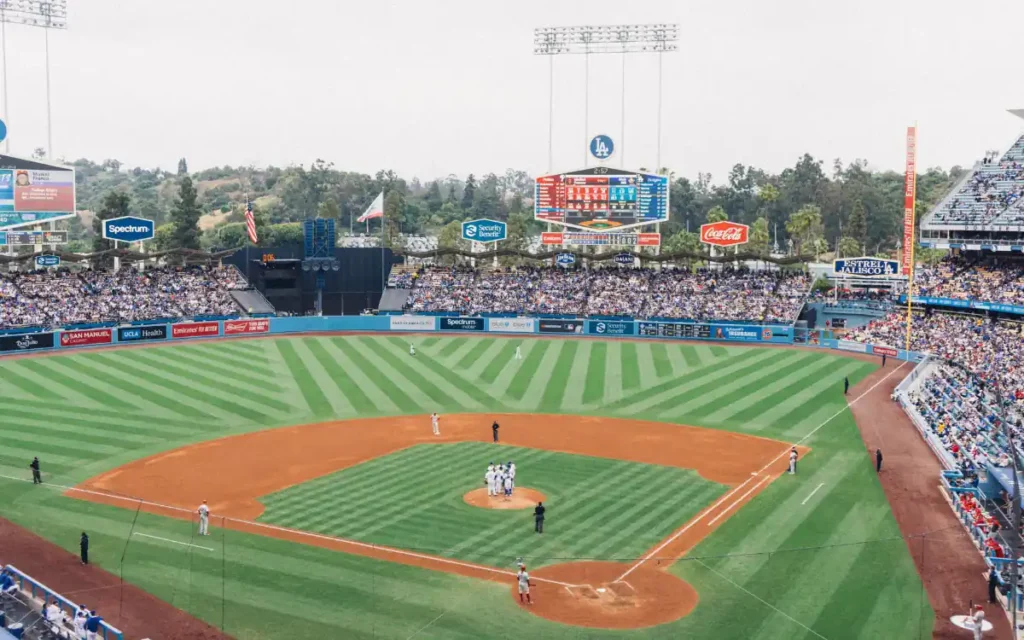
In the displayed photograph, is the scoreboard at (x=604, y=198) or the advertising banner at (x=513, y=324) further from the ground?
the scoreboard at (x=604, y=198)

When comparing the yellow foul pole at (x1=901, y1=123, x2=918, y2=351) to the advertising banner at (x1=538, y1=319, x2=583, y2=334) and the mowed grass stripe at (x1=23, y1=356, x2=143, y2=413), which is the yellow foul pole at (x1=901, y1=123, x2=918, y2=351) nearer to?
the advertising banner at (x1=538, y1=319, x2=583, y2=334)

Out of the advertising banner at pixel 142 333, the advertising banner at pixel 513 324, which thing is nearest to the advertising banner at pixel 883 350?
the advertising banner at pixel 513 324

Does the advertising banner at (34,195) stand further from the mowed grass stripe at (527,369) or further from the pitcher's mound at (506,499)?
the pitcher's mound at (506,499)

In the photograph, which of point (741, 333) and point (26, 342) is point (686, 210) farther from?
point (26, 342)

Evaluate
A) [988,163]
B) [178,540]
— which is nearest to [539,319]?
[988,163]

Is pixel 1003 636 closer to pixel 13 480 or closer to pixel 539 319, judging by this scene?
pixel 13 480

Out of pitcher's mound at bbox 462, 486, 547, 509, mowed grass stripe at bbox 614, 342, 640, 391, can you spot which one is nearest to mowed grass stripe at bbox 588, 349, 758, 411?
mowed grass stripe at bbox 614, 342, 640, 391

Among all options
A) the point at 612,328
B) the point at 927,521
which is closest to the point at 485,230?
the point at 612,328

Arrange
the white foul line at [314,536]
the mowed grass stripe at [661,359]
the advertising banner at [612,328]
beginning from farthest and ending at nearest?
1. the advertising banner at [612,328]
2. the mowed grass stripe at [661,359]
3. the white foul line at [314,536]
